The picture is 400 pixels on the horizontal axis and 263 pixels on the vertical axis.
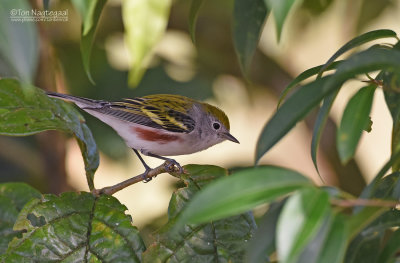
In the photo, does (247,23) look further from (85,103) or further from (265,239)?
(85,103)

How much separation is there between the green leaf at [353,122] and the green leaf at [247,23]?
1.36 ft

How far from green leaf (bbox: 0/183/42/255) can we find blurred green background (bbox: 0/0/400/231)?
50.2 inches

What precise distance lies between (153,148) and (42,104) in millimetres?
1257

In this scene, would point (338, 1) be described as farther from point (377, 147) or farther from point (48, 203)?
point (48, 203)

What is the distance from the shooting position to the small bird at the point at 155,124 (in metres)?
3.28

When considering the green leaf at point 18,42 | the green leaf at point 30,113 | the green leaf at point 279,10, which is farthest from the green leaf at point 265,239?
the green leaf at point 30,113

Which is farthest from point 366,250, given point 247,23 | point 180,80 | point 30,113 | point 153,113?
point 180,80

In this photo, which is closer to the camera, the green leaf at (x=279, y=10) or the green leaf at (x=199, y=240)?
the green leaf at (x=279, y=10)

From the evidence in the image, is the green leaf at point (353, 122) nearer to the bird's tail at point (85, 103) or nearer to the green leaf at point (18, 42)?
the green leaf at point (18, 42)

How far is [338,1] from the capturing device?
4742 millimetres

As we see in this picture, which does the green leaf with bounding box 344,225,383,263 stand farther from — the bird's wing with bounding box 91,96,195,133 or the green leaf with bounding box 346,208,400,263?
the bird's wing with bounding box 91,96,195,133

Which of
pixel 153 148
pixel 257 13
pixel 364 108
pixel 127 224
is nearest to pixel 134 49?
pixel 257 13

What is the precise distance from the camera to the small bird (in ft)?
10.8

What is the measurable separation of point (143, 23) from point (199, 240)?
0.71m
